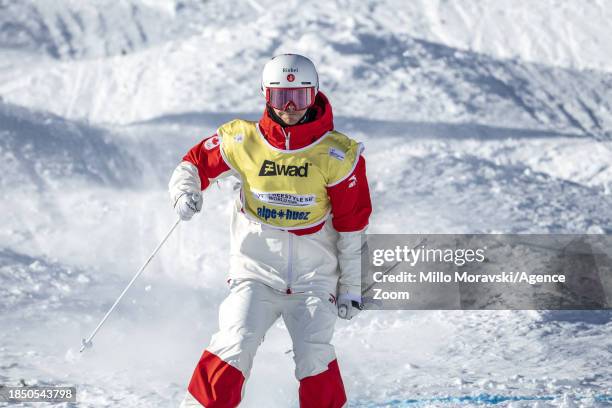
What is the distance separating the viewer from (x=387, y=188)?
929cm

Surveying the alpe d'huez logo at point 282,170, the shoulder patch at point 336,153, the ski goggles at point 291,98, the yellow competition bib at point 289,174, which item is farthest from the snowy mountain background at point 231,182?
the ski goggles at point 291,98

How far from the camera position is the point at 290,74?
13.8 feet

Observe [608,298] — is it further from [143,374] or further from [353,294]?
[143,374]

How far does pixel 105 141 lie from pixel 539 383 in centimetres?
724

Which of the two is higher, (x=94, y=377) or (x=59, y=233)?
(x=59, y=233)

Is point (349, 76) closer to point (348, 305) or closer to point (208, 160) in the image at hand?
point (208, 160)

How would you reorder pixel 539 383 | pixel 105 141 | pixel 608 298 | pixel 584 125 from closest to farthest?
pixel 539 383, pixel 608 298, pixel 105 141, pixel 584 125

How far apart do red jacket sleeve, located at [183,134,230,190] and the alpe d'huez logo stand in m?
0.28

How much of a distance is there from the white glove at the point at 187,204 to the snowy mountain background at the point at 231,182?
153cm

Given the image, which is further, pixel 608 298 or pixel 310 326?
pixel 608 298

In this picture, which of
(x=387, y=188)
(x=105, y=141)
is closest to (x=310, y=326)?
(x=387, y=188)

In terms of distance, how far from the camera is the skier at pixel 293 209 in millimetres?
4219

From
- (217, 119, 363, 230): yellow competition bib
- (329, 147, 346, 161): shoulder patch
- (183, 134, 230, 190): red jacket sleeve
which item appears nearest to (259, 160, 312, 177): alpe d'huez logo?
(217, 119, 363, 230): yellow competition bib

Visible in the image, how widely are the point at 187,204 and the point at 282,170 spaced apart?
20.4 inches
